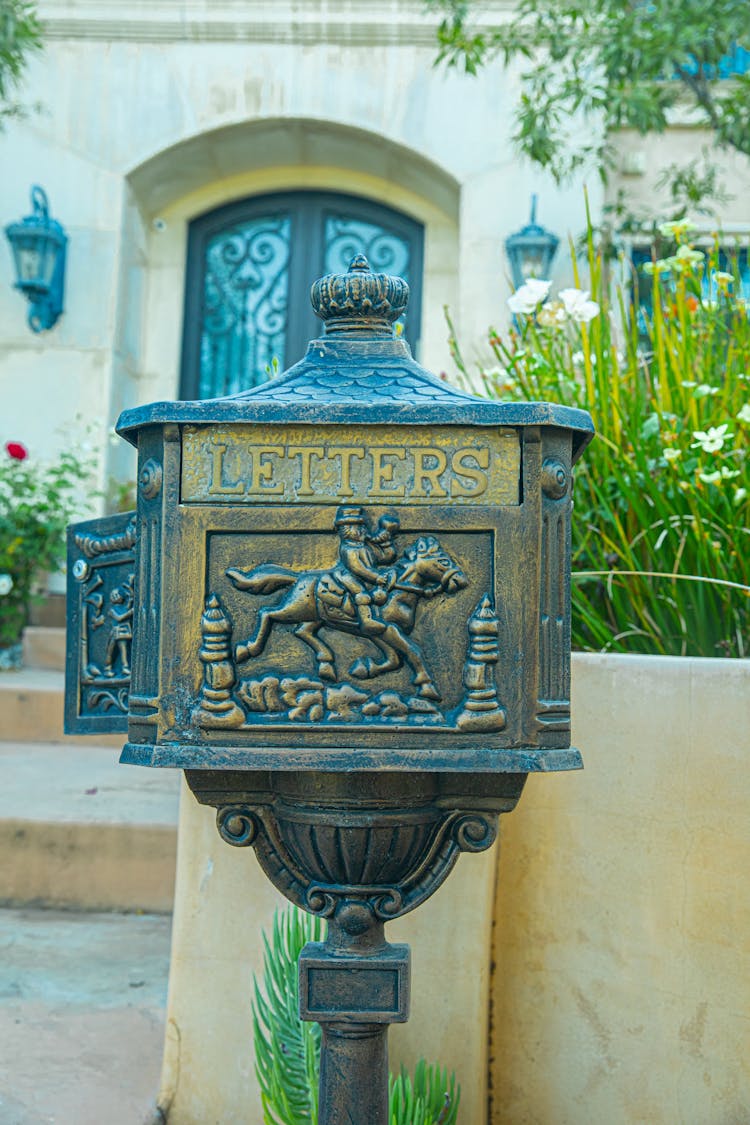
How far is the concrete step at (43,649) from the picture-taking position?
5.06 metres

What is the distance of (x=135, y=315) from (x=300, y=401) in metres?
5.34

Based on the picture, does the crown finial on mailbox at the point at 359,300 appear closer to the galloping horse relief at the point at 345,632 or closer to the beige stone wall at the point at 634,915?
the galloping horse relief at the point at 345,632

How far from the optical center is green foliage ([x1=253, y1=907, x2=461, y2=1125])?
1.75 metres

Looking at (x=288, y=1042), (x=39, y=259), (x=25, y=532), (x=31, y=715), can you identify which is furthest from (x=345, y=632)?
(x=39, y=259)

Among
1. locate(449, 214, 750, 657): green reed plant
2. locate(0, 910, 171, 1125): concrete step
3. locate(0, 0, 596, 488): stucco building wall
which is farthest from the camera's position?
locate(0, 0, 596, 488): stucco building wall

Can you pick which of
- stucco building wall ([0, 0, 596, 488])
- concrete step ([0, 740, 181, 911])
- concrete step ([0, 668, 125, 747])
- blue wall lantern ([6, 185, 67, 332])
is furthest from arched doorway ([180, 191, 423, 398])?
concrete step ([0, 740, 181, 911])

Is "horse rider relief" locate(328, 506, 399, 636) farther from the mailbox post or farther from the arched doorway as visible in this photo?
the arched doorway

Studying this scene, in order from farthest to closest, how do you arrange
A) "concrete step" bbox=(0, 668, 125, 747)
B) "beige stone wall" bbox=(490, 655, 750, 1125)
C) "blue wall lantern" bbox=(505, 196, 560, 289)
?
"blue wall lantern" bbox=(505, 196, 560, 289) < "concrete step" bbox=(0, 668, 125, 747) < "beige stone wall" bbox=(490, 655, 750, 1125)

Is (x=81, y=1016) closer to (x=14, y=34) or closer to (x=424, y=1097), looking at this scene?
(x=424, y=1097)

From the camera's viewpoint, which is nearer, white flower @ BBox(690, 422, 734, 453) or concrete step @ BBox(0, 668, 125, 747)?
white flower @ BBox(690, 422, 734, 453)

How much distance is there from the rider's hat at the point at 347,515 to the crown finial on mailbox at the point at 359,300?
1.21 ft

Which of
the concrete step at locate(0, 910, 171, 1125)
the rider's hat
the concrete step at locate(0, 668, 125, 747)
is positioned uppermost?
the rider's hat

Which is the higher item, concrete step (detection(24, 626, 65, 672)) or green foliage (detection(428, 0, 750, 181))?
green foliage (detection(428, 0, 750, 181))

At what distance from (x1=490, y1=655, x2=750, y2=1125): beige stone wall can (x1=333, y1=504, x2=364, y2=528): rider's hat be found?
2.51ft
